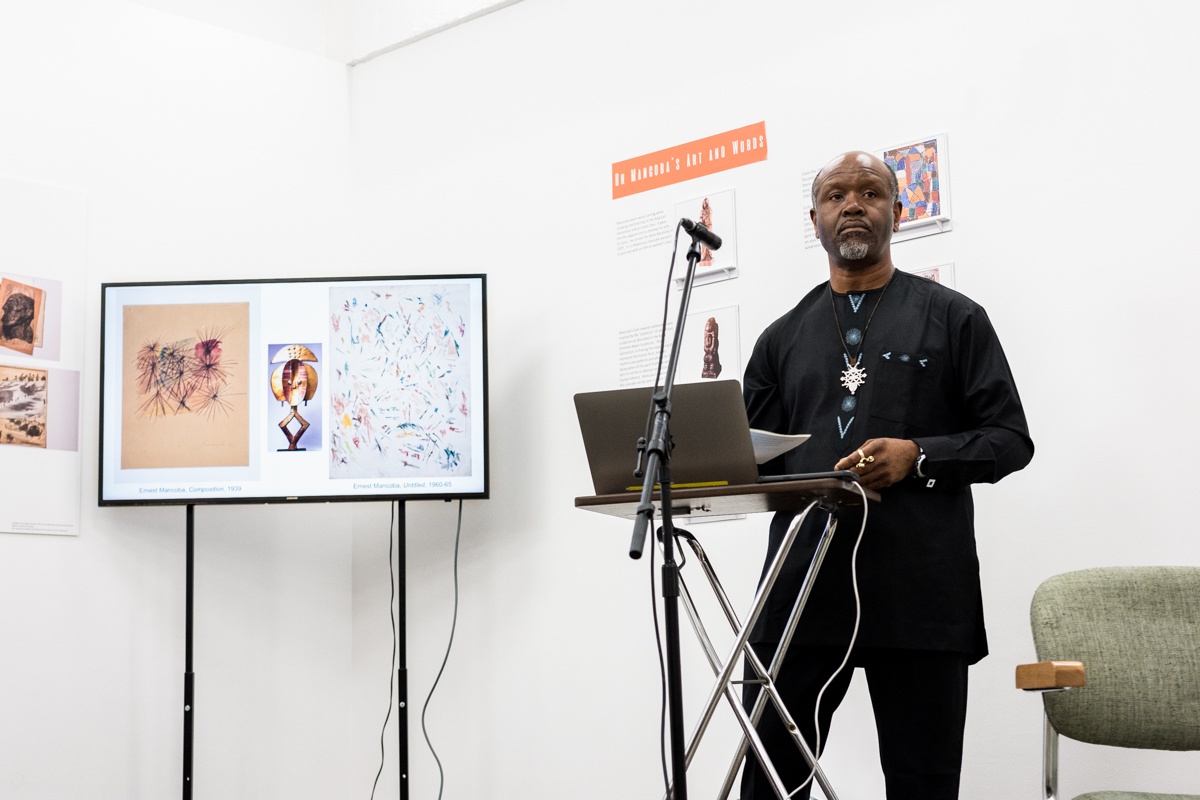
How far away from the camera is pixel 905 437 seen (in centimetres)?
242

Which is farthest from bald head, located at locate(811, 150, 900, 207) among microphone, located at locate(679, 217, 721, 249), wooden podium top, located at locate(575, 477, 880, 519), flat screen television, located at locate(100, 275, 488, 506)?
flat screen television, located at locate(100, 275, 488, 506)

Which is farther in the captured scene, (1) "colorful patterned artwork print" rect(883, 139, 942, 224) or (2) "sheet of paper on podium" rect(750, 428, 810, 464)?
(1) "colorful patterned artwork print" rect(883, 139, 942, 224)

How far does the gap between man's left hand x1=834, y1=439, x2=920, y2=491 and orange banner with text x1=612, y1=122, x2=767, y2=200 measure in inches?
63.1

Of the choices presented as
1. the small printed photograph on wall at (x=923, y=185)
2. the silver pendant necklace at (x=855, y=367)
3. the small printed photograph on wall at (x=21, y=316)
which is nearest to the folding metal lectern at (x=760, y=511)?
the silver pendant necklace at (x=855, y=367)

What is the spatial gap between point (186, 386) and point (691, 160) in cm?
172

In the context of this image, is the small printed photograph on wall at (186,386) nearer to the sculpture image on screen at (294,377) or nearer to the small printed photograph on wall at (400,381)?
the sculpture image on screen at (294,377)

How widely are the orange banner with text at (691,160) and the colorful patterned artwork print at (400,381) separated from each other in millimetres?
626

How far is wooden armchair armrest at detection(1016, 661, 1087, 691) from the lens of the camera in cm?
216

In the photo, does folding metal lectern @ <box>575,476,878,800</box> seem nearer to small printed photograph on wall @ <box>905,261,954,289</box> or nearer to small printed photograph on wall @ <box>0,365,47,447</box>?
small printed photograph on wall @ <box>905,261,954,289</box>

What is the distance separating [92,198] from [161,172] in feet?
0.89

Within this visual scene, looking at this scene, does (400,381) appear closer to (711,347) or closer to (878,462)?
(711,347)

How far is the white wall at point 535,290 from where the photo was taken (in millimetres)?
2986

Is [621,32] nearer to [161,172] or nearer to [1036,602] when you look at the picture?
[161,172]

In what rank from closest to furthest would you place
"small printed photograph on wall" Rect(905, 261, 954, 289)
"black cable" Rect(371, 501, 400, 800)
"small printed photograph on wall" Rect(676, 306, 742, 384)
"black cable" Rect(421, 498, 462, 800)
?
"small printed photograph on wall" Rect(905, 261, 954, 289) → "small printed photograph on wall" Rect(676, 306, 742, 384) → "black cable" Rect(421, 498, 462, 800) → "black cable" Rect(371, 501, 400, 800)
